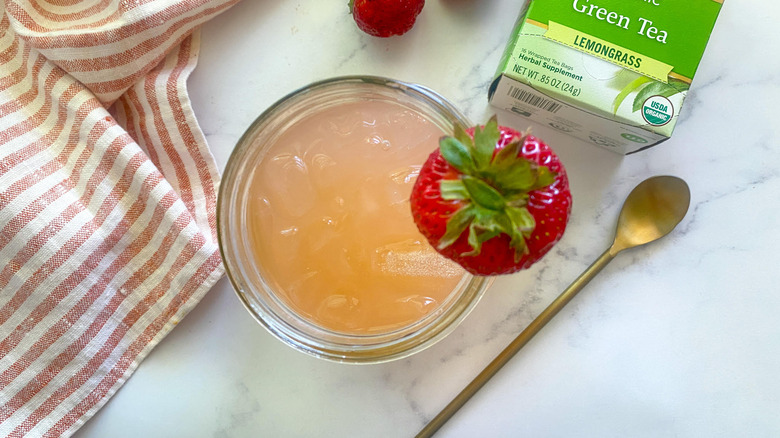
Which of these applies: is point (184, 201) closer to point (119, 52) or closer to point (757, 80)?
point (119, 52)

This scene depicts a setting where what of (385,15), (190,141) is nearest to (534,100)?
(385,15)

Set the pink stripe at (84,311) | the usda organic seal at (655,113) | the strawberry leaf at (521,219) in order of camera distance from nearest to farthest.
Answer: the strawberry leaf at (521,219)
the usda organic seal at (655,113)
the pink stripe at (84,311)

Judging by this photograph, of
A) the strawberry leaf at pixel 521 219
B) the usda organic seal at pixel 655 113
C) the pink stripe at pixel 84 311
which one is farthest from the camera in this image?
the pink stripe at pixel 84 311

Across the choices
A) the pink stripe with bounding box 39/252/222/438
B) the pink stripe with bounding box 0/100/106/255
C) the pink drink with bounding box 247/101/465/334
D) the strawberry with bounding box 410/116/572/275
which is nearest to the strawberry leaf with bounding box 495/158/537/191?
the strawberry with bounding box 410/116/572/275

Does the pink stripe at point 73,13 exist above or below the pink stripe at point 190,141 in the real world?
above

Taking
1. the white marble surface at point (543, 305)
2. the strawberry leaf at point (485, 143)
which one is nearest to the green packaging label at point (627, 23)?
the white marble surface at point (543, 305)

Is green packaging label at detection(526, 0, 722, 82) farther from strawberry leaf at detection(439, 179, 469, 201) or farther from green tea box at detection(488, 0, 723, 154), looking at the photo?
strawberry leaf at detection(439, 179, 469, 201)

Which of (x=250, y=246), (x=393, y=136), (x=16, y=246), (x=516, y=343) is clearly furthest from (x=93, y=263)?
(x=516, y=343)

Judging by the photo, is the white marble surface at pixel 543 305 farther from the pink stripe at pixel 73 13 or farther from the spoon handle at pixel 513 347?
the pink stripe at pixel 73 13
